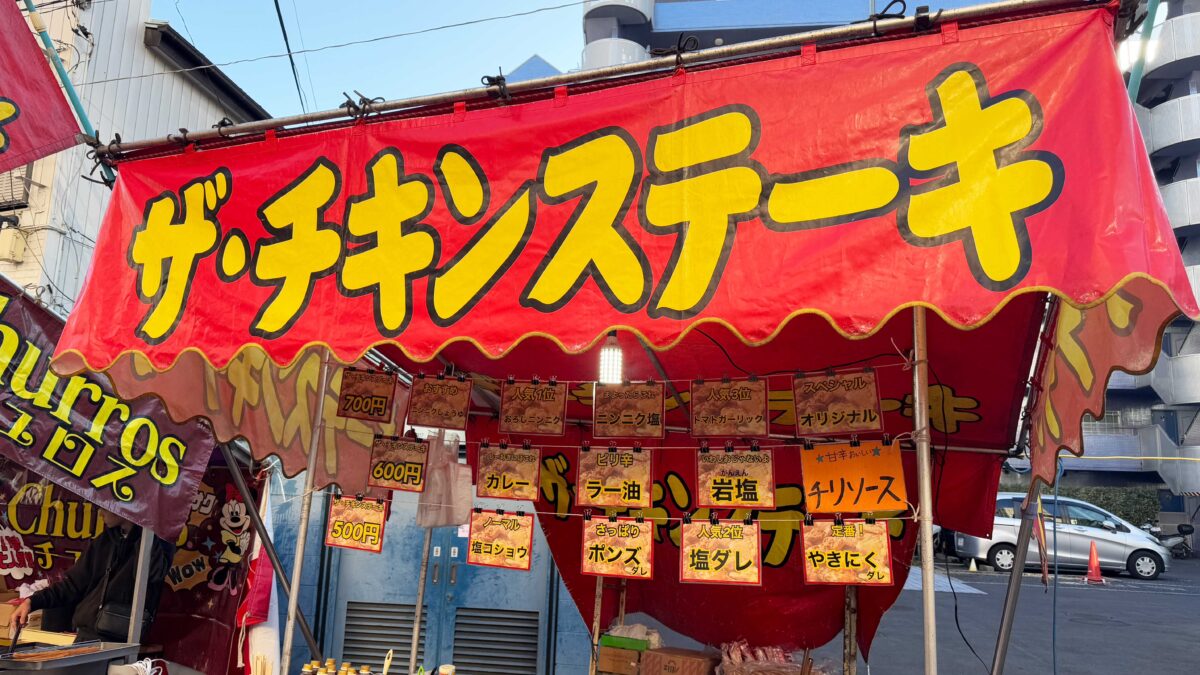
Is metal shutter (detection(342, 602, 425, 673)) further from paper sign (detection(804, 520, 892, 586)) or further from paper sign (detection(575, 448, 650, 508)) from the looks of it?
paper sign (detection(804, 520, 892, 586))

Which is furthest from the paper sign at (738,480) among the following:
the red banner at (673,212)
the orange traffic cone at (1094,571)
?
the orange traffic cone at (1094,571)

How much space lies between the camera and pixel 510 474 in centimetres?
491

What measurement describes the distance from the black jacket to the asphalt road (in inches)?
238

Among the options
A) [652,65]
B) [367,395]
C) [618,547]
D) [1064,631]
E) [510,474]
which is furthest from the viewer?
[1064,631]

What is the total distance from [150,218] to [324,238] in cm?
126

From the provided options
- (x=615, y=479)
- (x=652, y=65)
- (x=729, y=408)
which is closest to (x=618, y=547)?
→ (x=615, y=479)

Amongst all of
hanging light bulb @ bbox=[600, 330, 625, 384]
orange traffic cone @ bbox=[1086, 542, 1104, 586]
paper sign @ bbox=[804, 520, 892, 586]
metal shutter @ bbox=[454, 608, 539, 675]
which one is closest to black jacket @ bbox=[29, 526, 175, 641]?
metal shutter @ bbox=[454, 608, 539, 675]

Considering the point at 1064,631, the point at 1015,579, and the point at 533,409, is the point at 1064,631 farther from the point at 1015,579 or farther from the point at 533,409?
the point at 533,409

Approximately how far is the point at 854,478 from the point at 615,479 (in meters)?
1.42

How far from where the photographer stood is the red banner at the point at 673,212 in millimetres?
2723

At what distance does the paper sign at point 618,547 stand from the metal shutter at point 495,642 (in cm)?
331

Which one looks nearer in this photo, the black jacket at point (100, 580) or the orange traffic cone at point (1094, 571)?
the black jacket at point (100, 580)

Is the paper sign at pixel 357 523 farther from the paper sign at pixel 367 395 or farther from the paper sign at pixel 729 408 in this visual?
the paper sign at pixel 729 408

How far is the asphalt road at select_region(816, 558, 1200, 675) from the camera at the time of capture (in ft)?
31.2
